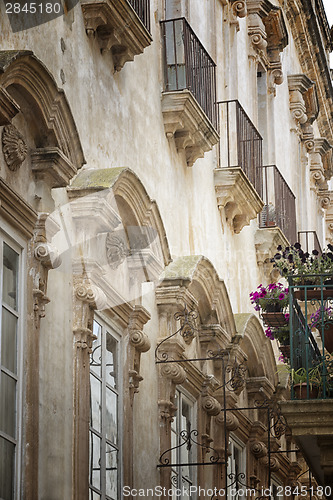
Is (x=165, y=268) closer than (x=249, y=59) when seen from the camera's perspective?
Yes

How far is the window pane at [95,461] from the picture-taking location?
10500mm

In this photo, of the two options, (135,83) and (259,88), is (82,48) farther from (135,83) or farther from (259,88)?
(259,88)

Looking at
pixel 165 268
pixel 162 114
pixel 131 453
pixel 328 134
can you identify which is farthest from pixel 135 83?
pixel 328 134

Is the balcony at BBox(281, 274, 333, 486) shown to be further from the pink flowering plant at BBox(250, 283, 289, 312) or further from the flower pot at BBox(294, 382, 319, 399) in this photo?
the pink flowering plant at BBox(250, 283, 289, 312)

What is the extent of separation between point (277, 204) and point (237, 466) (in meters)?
4.74

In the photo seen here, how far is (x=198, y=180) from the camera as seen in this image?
15133mm

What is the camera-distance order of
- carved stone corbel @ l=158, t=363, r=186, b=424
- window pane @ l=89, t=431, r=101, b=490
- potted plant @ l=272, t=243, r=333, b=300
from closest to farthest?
window pane @ l=89, t=431, r=101, b=490
carved stone corbel @ l=158, t=363, r=186, b=424
potted plant @ l=272, t=243, r=333, b=300

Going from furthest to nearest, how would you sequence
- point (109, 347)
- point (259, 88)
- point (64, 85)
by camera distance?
point (259, 88), point (109, 347), point (64, 85)

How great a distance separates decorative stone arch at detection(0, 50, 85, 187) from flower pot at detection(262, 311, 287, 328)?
531cm

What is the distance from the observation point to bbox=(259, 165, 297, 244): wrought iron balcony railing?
1908 cm

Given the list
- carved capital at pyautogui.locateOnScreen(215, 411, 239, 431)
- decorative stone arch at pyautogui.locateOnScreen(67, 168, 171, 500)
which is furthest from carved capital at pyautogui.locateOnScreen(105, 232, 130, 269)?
carved capital at pyautogui.locateOnScreen(215, 411, 239, 431)

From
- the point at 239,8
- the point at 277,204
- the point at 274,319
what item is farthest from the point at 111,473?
the point at 277,204

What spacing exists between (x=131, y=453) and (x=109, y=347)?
94 centimetres
